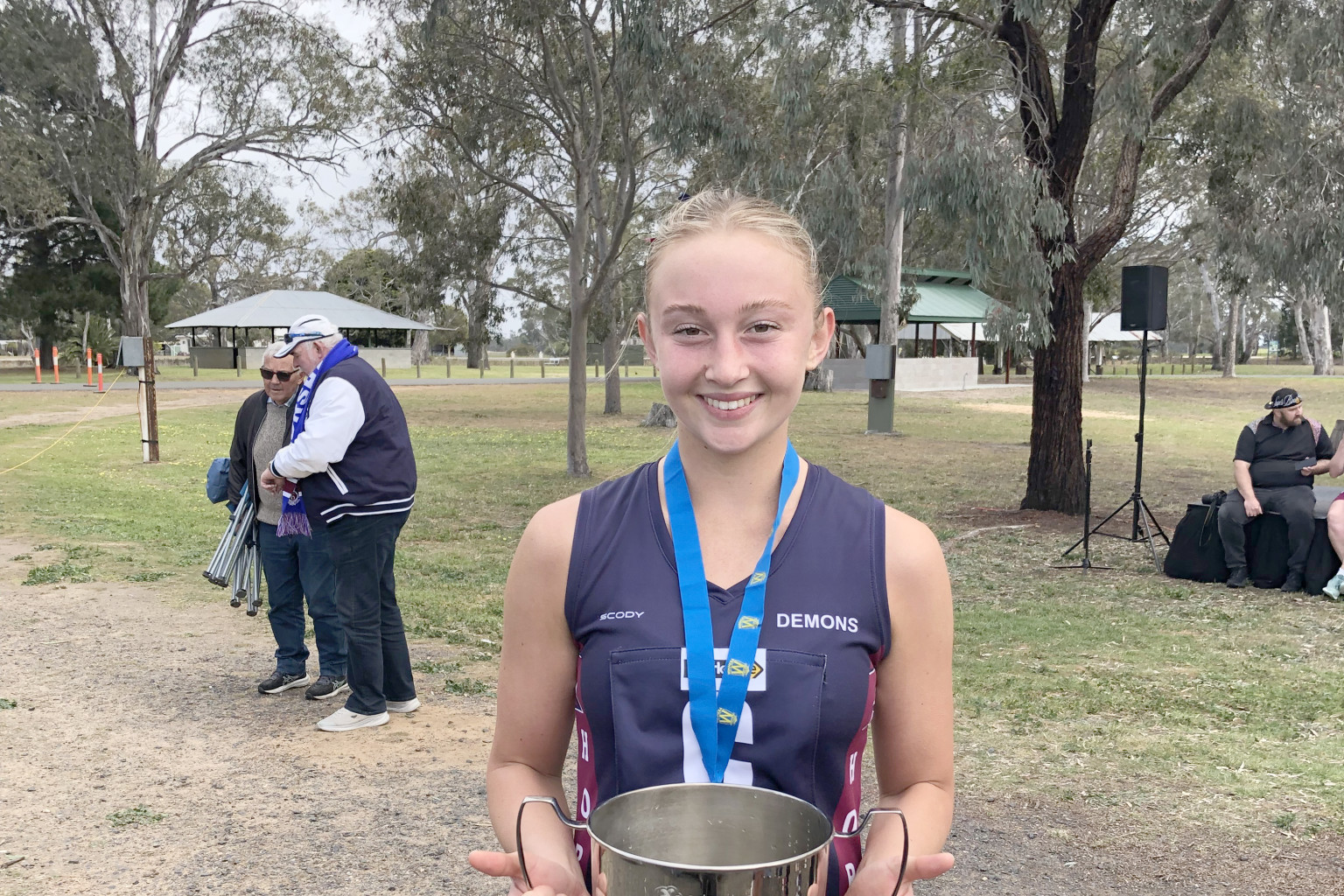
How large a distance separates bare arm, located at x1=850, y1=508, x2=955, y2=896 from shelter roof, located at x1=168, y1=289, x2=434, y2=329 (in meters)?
45.0

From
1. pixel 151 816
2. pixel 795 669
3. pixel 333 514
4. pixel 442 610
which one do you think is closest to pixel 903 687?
pixel 795 669

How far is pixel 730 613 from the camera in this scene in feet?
4.60

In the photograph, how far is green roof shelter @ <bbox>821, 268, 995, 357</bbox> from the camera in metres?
35.9

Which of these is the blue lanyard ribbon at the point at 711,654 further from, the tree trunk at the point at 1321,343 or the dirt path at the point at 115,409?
the tree trunk at the point at 1321,343

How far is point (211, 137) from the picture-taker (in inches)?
1337

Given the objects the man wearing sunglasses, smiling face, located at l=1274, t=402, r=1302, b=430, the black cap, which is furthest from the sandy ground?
smiling face, located at l=1274, t=402, r=1302, b=430

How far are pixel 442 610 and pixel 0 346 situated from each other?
8457 centimetres

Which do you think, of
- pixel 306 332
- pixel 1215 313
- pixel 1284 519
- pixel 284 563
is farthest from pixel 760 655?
pixel 1215 313

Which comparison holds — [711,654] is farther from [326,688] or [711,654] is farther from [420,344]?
[420,344]

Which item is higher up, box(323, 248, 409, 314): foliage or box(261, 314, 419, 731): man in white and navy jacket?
box(323, 248, 409, 314): foliage

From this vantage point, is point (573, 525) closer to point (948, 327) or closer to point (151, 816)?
point (151, 816)

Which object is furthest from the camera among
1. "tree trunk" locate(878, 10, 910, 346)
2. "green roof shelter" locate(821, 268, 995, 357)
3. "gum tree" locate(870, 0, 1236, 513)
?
"green roof shelter" locate(821, 268, 995, 357)

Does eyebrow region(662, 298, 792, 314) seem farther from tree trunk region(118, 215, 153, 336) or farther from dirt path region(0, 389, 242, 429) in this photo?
tree trunk region(118, 215, 153, 336)

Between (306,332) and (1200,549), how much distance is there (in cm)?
745
